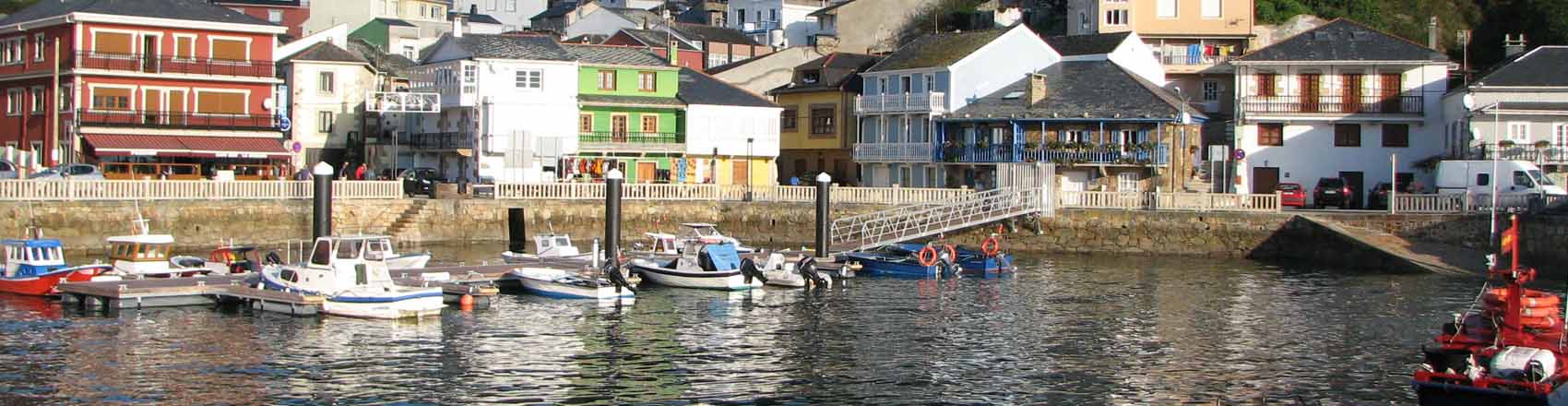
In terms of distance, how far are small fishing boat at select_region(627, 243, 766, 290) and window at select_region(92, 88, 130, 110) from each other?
86.5 feet

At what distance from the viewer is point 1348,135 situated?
235ft

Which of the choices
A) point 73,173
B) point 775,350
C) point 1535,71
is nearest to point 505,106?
point 73,173

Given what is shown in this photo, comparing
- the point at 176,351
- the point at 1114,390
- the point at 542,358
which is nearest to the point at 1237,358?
the point at 1114,390

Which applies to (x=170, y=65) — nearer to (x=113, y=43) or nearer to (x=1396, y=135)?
(x=113, y=43)

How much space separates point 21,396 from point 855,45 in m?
75.6

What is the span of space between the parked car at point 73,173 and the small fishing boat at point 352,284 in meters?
21.0

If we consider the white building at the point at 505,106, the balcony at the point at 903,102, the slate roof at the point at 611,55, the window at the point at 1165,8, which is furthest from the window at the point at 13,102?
the window at the point at 1165,8

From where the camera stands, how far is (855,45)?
103 m

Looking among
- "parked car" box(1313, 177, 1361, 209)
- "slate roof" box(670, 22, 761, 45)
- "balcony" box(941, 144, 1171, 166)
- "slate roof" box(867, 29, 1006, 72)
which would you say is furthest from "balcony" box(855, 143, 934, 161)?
"slate roof" box(670, 22, 761, 45)

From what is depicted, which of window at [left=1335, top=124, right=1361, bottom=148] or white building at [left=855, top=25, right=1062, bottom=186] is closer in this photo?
window at [left=1335, top=124, right=1361, bottom=148]

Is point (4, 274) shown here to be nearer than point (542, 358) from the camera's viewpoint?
No

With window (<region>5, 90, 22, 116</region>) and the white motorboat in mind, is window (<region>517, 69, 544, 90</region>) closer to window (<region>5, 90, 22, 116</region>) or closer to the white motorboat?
window (<region>5, 90, 22, 116</region>)

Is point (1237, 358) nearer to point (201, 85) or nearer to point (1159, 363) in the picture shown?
point (1159, 363)

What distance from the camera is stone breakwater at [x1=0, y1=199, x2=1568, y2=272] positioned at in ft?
188
